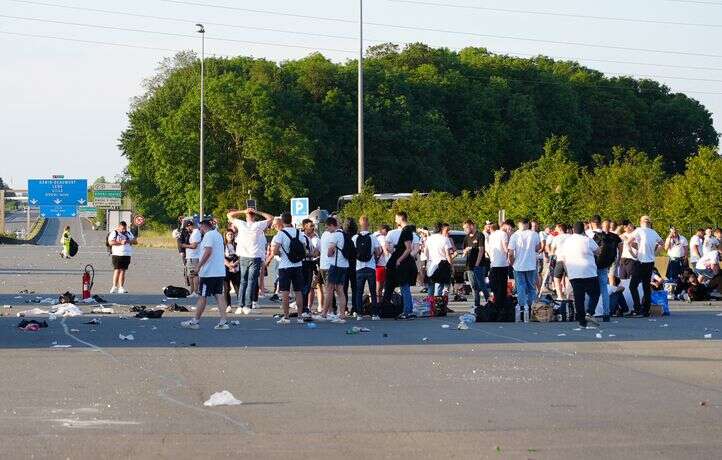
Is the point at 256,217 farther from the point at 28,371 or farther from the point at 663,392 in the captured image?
the point at 663,392

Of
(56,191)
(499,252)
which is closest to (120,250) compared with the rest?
(499,252)

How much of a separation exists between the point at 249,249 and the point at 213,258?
323 cm

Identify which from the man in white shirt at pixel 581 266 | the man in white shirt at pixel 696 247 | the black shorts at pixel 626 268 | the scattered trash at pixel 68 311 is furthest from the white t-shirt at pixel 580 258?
the man in white shirt at pixel 696 247

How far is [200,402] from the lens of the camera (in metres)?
11.9

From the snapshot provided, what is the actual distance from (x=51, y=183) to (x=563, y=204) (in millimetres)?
60334

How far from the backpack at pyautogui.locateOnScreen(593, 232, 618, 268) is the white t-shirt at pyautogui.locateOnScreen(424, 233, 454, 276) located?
3.50 metres

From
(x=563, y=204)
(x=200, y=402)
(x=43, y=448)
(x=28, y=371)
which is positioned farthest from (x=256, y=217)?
(x=563, y=204)

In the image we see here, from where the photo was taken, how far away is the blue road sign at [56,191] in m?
99.8

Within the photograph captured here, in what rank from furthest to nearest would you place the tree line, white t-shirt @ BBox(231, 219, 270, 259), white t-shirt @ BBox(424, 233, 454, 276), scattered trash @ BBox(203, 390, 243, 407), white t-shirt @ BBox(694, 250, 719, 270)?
the tree line
white t-shirt @ BBox(694, 250, 719, 270)
white t-shirt @ BBox(424, 233, 454, 276)
white t-shirt @ BBox(231, 219, 270, 259)
scattered trash @ BBox(203, 390, 243, 407)

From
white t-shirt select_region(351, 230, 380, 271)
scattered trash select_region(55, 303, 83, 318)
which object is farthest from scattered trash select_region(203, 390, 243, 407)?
scattered trash select_region(55, 303, 83, 318)

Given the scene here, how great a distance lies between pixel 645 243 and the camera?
2423cm

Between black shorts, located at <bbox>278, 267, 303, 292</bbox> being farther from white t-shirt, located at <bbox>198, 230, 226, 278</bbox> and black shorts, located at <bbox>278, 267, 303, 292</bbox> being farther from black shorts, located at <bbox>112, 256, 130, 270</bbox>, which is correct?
black shorts, located at <bbox>112, 256, 130, 270</bbox>

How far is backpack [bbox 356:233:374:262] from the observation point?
23438mm

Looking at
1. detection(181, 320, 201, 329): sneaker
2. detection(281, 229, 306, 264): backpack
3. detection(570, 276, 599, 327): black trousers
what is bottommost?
detection(181, 320, 201, 329): sneaker
